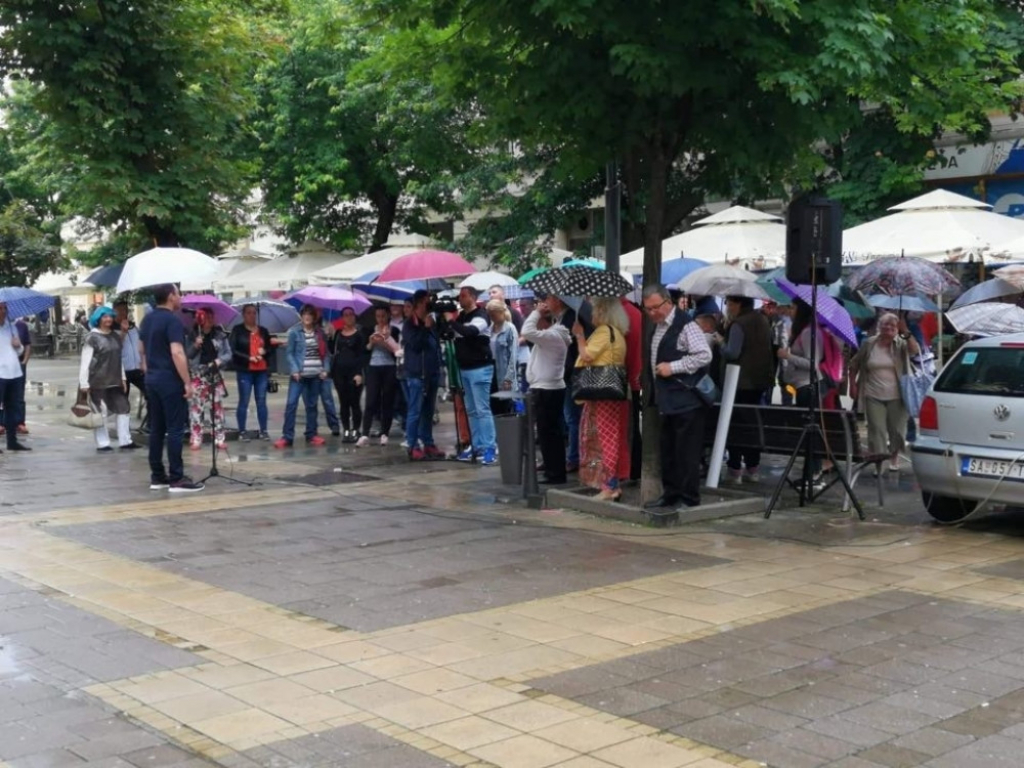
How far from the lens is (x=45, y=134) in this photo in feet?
56.6

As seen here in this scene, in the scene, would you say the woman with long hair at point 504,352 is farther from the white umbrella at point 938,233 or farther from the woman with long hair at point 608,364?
the white umbrella at point 938,233

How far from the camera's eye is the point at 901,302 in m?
14.2

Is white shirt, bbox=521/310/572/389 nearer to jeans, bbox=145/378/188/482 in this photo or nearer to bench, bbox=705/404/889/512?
bench, bbox=705/404/889/512

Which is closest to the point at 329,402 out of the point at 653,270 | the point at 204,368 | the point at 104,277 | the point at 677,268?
the point at 204,368

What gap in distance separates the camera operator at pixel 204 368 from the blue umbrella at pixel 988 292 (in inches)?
344

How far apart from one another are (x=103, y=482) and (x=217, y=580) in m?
5.16

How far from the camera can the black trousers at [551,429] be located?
39.3 ft

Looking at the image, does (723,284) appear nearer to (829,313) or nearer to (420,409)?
(829,313)

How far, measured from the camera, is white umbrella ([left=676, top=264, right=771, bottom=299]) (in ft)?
41.1

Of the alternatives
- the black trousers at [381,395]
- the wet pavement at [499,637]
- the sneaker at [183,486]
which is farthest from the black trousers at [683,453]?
the black trousers at [381,395]

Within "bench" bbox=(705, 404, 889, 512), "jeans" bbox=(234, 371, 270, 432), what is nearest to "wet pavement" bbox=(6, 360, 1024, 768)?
"bench" bbox=(705, 404, 889, 512)

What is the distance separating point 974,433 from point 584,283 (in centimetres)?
334

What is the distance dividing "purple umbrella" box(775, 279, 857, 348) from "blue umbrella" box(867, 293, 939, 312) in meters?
2.18

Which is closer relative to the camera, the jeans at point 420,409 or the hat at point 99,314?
the jeans at point 420,409
